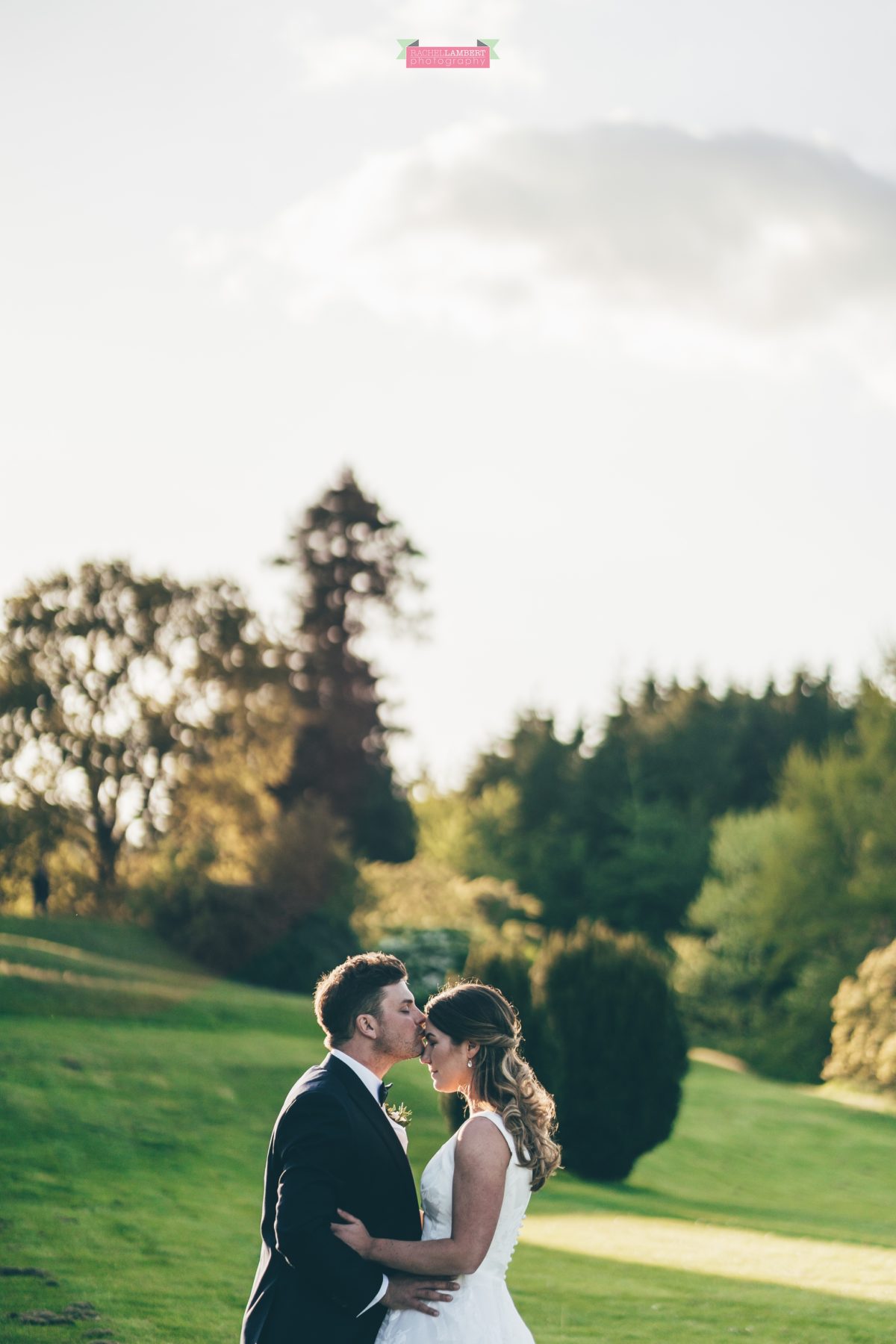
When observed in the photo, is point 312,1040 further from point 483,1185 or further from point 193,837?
point 483,1185

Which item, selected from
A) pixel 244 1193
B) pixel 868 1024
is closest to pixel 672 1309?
pixel 244 1193

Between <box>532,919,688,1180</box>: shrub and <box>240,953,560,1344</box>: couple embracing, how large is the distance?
14489mm

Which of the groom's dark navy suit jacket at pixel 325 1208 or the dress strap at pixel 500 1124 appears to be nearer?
the groom's dark navy suit jacket at pixel 325 1208

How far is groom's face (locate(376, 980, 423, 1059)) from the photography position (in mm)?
4234

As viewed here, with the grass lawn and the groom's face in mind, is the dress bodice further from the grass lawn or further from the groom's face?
the grass lawn

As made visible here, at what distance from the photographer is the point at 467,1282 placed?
436 centimetres

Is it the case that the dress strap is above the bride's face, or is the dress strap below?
below

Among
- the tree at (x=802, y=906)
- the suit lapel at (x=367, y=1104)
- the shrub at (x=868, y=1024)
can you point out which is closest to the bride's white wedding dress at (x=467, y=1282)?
the suit lapel at (x=367, y=1104)

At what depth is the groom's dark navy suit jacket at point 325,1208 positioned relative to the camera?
3902 mm

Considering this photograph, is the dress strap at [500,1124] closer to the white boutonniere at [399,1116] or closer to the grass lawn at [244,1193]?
the white boutonniere at [399,1116]

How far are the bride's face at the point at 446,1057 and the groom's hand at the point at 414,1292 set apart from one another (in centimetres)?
57

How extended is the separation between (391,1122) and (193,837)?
116 ft

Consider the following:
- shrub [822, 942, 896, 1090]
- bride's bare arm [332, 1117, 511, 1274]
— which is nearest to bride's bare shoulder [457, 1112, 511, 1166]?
bride's bare arm [332, 1117, 511, 1274]

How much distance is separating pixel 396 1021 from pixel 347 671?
4451 centimetres
